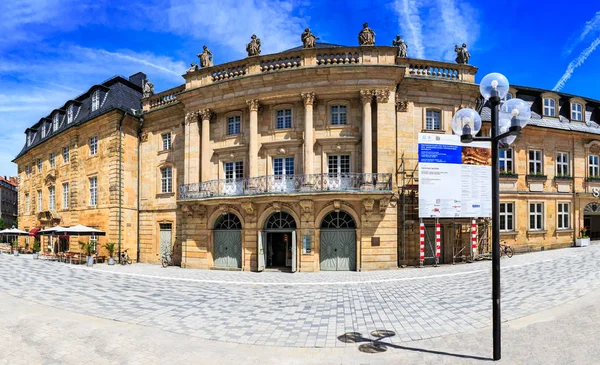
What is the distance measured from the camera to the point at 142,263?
25141 mm

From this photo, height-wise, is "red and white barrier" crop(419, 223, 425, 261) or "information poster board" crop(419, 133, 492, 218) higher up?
"information poster board" crop(419, 133, 492, 218)

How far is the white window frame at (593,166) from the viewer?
87.2ft

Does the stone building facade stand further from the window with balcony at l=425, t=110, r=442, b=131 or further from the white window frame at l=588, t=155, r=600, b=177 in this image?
the white window frame at l=588, t=155, r=600, b=177

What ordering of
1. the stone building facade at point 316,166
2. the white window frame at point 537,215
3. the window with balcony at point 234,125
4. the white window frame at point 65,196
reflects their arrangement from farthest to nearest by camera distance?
the white window frame at point 65,196, the white window frame at point 537,215, the window with balcony at point 234,125, the stone building facade at point 316,166

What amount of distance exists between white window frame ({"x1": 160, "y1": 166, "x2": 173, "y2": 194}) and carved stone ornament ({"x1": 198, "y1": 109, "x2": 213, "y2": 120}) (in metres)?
5.28

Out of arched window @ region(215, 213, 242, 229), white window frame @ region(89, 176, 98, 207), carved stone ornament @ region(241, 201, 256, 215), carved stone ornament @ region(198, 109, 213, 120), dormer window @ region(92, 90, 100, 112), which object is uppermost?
dormer window @ region(92, 90, 100, 112)

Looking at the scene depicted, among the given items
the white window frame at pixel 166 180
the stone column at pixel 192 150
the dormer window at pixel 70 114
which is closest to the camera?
the stone column at pixel 192 150

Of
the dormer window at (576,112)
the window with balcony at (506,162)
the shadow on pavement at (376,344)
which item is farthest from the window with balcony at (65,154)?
the dormer window at (576,112)

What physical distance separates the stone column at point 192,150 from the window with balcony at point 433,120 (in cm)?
1466

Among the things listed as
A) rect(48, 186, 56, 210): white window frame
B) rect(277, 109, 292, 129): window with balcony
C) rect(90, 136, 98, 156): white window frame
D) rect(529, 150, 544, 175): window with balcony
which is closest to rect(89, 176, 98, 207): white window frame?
rect(90, 136, 98, 156): white window frame

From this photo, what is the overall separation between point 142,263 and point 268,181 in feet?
42.2

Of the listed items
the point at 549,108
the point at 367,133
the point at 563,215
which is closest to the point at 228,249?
the point at 367,133

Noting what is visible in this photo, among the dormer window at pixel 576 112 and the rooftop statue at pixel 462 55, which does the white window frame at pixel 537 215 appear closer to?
the dormer window at pixel 576 112

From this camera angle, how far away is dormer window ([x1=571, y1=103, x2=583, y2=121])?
26688mm
